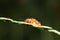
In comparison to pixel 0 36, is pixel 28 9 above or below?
above

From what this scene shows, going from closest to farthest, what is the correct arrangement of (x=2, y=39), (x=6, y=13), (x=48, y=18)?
(x=2, y=39)
(x=48, y=18)
(x=6, y=13)

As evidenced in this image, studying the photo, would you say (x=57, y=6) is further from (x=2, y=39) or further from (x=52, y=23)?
(x=2, y=39)

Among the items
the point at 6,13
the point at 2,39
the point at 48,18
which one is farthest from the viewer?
the point at 6,13

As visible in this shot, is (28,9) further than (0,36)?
Yes

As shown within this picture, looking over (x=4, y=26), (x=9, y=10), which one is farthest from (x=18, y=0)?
(x=4, y=26)

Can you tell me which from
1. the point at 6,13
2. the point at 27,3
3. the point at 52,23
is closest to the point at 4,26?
the point at 6,13

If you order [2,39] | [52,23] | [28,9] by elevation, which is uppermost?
[28,9]
